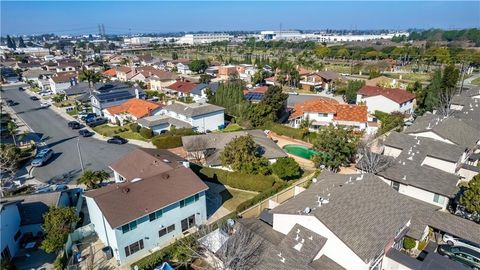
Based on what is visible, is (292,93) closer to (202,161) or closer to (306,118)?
(306,118)

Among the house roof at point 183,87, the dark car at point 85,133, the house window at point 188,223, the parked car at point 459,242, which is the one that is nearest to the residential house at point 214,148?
the house window at point 188,223

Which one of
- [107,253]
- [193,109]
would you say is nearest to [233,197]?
[107,253]

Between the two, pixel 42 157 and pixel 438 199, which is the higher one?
pixel 438 199

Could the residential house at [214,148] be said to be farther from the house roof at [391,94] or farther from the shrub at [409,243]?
the house roof at [391,94]

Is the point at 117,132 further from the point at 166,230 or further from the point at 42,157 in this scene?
the point at 166,230

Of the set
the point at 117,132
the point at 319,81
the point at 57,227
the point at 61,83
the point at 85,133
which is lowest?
the point at 117,132

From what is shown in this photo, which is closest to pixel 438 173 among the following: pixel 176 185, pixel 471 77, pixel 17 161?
pixel 176 185

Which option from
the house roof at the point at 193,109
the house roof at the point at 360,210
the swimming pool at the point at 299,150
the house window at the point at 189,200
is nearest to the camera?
the house roof at the point at 360,210
